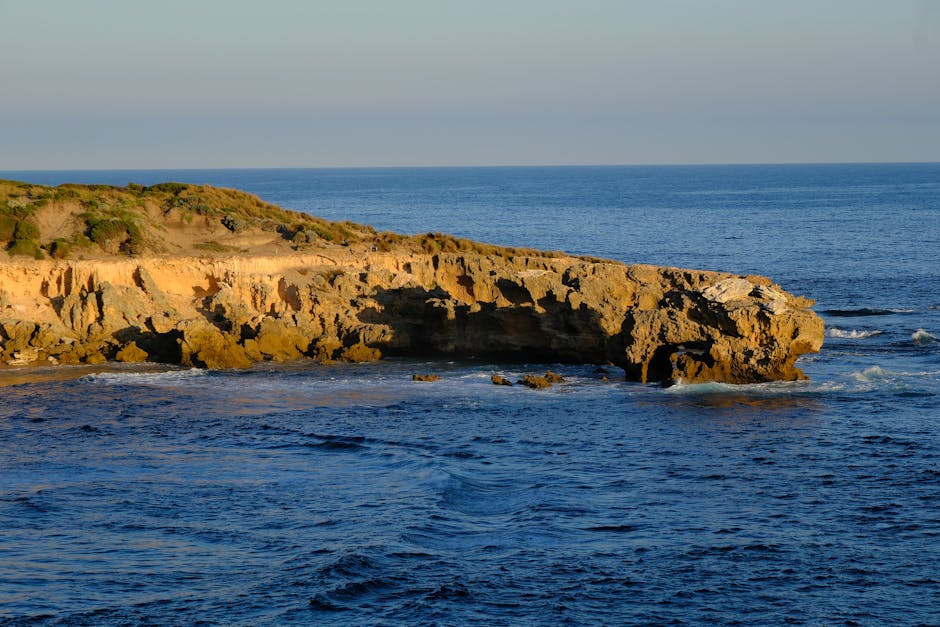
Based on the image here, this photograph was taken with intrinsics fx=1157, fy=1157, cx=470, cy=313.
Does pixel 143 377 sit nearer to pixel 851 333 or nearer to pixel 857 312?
pixel 851 333

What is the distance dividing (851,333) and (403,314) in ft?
71.1

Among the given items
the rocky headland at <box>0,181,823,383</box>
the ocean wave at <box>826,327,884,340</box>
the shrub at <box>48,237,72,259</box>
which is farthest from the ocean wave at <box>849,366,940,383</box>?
the shrub at <box>48,237,72,259</box>

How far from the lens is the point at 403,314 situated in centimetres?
5162

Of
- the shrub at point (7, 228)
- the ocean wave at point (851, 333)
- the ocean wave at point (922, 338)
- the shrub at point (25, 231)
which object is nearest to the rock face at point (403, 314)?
the shrub at point (25, 231)

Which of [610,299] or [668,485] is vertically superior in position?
[610,299]

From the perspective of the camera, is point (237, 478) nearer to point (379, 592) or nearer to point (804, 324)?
point (379, 592)

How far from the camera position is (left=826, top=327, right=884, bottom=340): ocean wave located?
54.5 m

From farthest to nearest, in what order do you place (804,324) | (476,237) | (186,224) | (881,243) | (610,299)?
(476,237) → (881,243) → (186,224) → (610,299) → (804,324)

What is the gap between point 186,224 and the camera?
64.9 m

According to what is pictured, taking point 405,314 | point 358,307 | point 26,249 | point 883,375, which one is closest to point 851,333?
point 883,375

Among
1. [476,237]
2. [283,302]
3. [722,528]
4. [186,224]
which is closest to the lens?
[722,528]

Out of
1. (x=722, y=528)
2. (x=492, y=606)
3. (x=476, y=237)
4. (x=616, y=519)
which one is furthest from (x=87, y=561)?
(x=476, y=237)

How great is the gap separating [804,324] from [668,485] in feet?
45.5

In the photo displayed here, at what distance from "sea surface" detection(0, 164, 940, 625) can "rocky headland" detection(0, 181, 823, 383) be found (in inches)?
57.5
